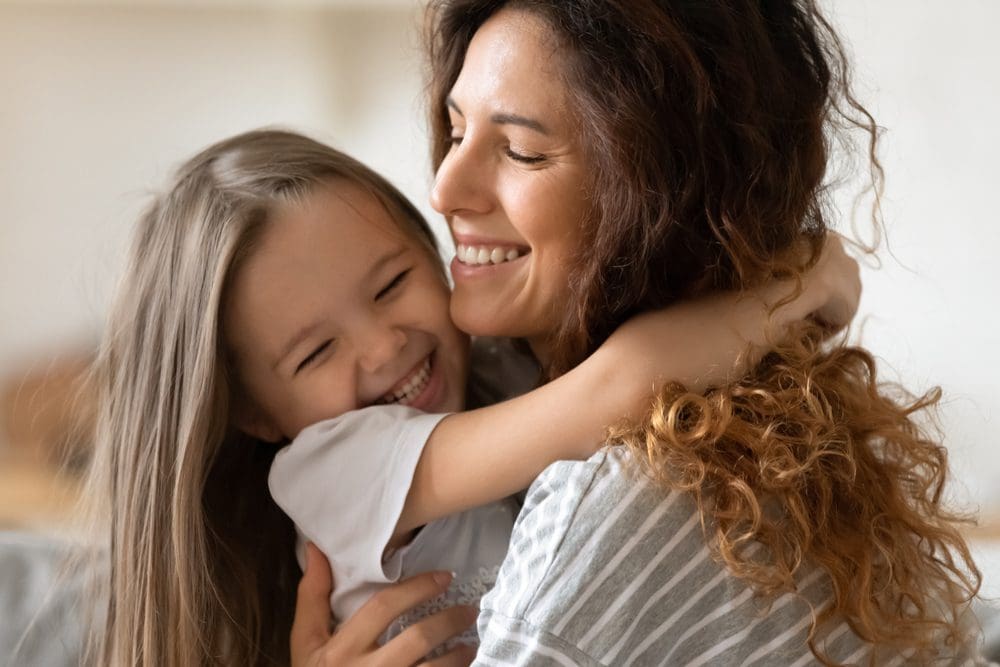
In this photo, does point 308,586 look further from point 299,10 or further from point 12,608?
point 299,10

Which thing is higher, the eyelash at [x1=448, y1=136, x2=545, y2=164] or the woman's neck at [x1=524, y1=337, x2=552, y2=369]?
the eyelash at [x1=448, y1=136, x2=545, y2=164]

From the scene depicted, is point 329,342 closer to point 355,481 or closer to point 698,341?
point 355,481

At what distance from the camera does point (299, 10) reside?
114 inches

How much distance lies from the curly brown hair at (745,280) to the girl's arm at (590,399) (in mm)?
28

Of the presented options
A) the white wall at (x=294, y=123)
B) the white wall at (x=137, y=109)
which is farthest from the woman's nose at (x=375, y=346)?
the white wall at (x=137, y=109)

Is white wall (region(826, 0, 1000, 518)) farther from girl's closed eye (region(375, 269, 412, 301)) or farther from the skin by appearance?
girl's closed eye (region(375, 269, 412, 301))

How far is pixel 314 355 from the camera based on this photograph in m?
1.47

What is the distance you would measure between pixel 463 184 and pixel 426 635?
0.54m

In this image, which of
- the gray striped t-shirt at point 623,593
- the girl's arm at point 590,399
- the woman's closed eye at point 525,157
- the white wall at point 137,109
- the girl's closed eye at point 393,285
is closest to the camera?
the gray striped t-shirt at point 623,593

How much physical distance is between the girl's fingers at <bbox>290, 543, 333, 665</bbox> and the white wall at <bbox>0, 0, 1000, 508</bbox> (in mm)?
1329

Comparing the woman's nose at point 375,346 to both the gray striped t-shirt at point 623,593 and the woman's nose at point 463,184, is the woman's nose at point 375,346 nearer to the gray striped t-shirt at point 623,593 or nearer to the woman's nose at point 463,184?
the woman's nose at point 463,184

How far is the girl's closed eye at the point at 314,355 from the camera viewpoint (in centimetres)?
146

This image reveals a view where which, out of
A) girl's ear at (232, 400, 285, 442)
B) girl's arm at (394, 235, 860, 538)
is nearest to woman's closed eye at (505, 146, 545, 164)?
Answer: girl's arm at (394, 235, 860, 538)

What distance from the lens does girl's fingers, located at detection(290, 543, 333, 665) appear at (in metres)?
1.43
